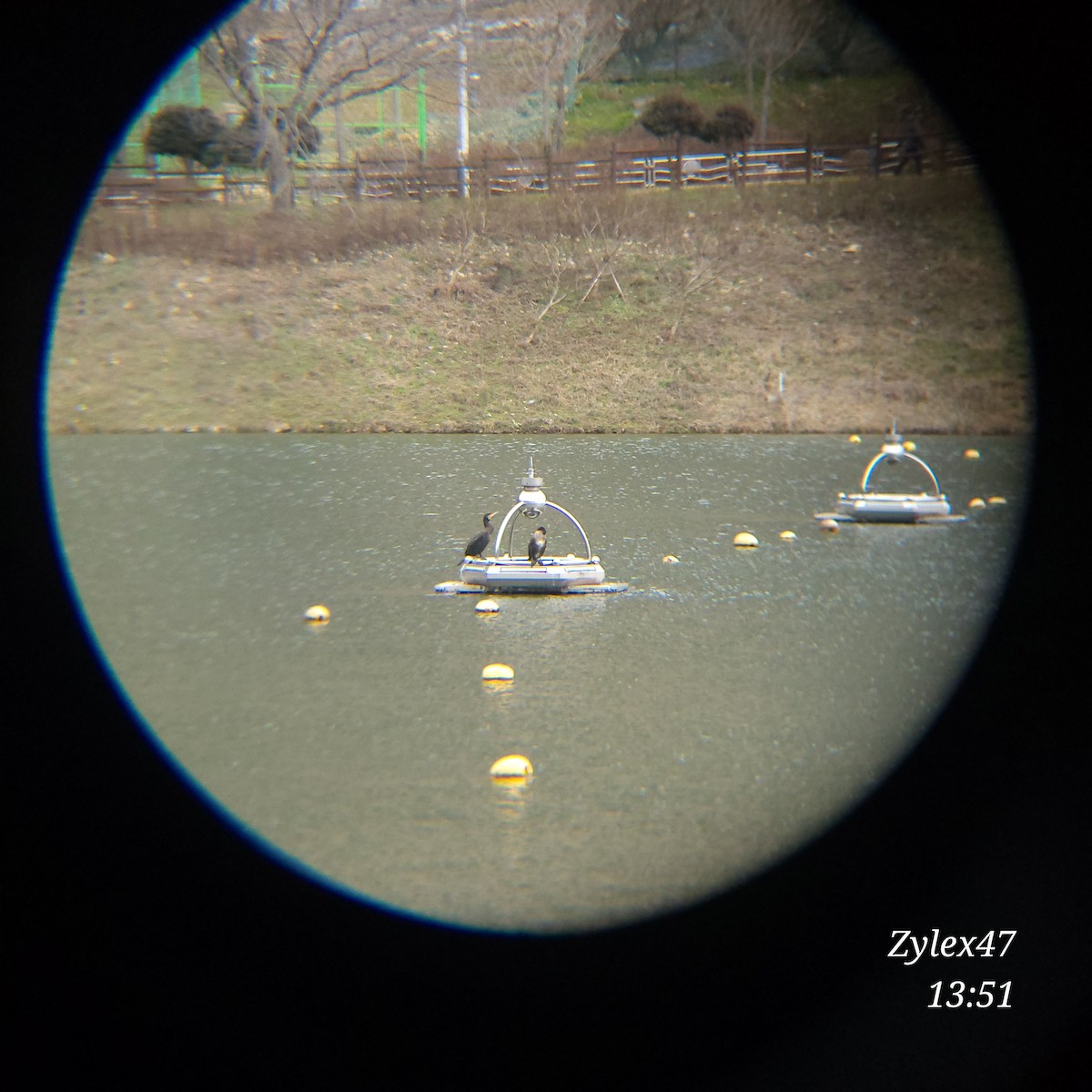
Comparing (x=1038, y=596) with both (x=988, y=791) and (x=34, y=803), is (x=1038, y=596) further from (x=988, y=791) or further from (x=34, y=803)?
(x=34, y=803)

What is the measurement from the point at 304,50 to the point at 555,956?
26835 mm

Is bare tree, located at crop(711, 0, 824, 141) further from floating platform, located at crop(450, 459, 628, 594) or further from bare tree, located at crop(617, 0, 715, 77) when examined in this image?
floating platform, located at crop(450, 459, 628, 594)

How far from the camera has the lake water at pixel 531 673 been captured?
4.46 metres

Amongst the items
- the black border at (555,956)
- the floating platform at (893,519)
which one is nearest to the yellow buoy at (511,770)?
the black border at (555,956)

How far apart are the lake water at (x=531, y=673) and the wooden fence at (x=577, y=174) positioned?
46.5ft

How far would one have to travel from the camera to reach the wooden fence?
85.8 ft

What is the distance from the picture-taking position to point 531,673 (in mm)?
6809

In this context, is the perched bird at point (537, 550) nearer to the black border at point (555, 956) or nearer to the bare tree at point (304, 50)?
the black border at point (555, 956)

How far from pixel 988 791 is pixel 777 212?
70.3 feet

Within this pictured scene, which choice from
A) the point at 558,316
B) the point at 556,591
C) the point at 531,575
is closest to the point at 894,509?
the point at 556,591

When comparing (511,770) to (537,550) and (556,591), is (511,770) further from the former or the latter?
(537,550)

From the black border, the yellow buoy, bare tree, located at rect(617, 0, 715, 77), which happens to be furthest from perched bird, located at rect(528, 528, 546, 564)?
bare tree, located at rect(617, 0, 715, 77)

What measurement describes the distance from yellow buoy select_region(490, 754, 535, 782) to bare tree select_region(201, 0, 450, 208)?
23154 millimetres

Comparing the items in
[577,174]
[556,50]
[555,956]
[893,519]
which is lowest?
[555,956]
